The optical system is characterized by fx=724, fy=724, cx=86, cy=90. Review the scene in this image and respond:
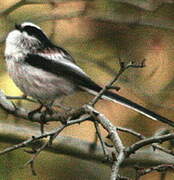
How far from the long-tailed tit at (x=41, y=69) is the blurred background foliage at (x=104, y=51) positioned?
0.76 feet

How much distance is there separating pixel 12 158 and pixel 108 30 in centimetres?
49

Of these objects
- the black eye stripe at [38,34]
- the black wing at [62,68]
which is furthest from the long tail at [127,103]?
the black eye stripe at [38,34]

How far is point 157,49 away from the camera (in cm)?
211

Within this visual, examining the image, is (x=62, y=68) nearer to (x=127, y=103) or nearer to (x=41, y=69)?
(x=41, y=69)

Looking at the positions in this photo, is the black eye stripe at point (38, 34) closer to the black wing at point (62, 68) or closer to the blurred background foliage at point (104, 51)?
the black wing at point (62, 68)

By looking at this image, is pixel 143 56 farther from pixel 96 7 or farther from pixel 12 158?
pixel 12 158

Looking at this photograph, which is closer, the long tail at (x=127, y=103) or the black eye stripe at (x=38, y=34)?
the long tail at (x=127, y=103)

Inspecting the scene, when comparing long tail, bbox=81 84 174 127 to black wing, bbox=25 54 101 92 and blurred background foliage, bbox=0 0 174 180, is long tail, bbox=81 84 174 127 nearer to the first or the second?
black wing, bbox=25 54 101 92

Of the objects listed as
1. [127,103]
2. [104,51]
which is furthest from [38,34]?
[104,51]

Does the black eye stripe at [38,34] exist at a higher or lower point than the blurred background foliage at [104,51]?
higher

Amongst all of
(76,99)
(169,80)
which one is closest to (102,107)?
(76,99)

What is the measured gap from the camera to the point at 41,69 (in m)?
1.58

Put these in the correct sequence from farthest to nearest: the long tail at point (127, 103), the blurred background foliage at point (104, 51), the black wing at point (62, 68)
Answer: the blurred background foliage at point (104, 51), the black wing at point (62, 68), the long tail at point (127, 103)

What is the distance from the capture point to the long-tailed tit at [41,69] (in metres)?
1.55
